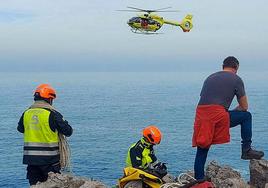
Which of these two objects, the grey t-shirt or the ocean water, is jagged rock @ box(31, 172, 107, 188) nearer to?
the grey t-shirt

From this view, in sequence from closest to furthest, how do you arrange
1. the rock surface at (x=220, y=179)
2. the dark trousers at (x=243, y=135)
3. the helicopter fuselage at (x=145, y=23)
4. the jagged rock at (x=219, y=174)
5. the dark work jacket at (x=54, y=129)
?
1. the dark trousers at (x=243, y=135)
2. the rock surface at (x=220, y=179)
3. the dark work jacket at (x=54, y=129)
4. the jagged rock at (x=219, y=174)
5. the helicopter fuselage at (x=145, y=23)

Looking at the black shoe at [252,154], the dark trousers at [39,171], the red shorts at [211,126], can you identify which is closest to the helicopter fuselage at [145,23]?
the dark trousers at [39,171]

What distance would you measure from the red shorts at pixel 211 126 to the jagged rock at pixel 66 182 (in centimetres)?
250

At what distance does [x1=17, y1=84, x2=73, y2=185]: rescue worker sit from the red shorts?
10.0 ft

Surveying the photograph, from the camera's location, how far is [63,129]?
394 inches

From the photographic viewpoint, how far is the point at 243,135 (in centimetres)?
1014

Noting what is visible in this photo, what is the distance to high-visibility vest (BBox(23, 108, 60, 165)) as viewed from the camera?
33.1 ft

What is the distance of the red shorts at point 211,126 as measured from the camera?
30.6 ft

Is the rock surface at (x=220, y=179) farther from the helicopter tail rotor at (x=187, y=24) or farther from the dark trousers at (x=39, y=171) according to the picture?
the helicopter tail rotor at (x=187, y=24)

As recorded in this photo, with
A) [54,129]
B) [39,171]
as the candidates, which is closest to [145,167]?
[54,129]

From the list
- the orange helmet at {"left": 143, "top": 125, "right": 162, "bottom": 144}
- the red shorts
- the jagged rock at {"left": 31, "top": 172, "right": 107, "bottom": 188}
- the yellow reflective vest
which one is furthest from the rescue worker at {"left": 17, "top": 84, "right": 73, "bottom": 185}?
the red shorts

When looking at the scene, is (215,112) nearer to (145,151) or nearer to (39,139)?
(145,151)

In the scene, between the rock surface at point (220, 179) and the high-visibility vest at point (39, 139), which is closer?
the rock surface at point (220, 179)

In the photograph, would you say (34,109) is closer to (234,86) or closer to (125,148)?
(234,86)
